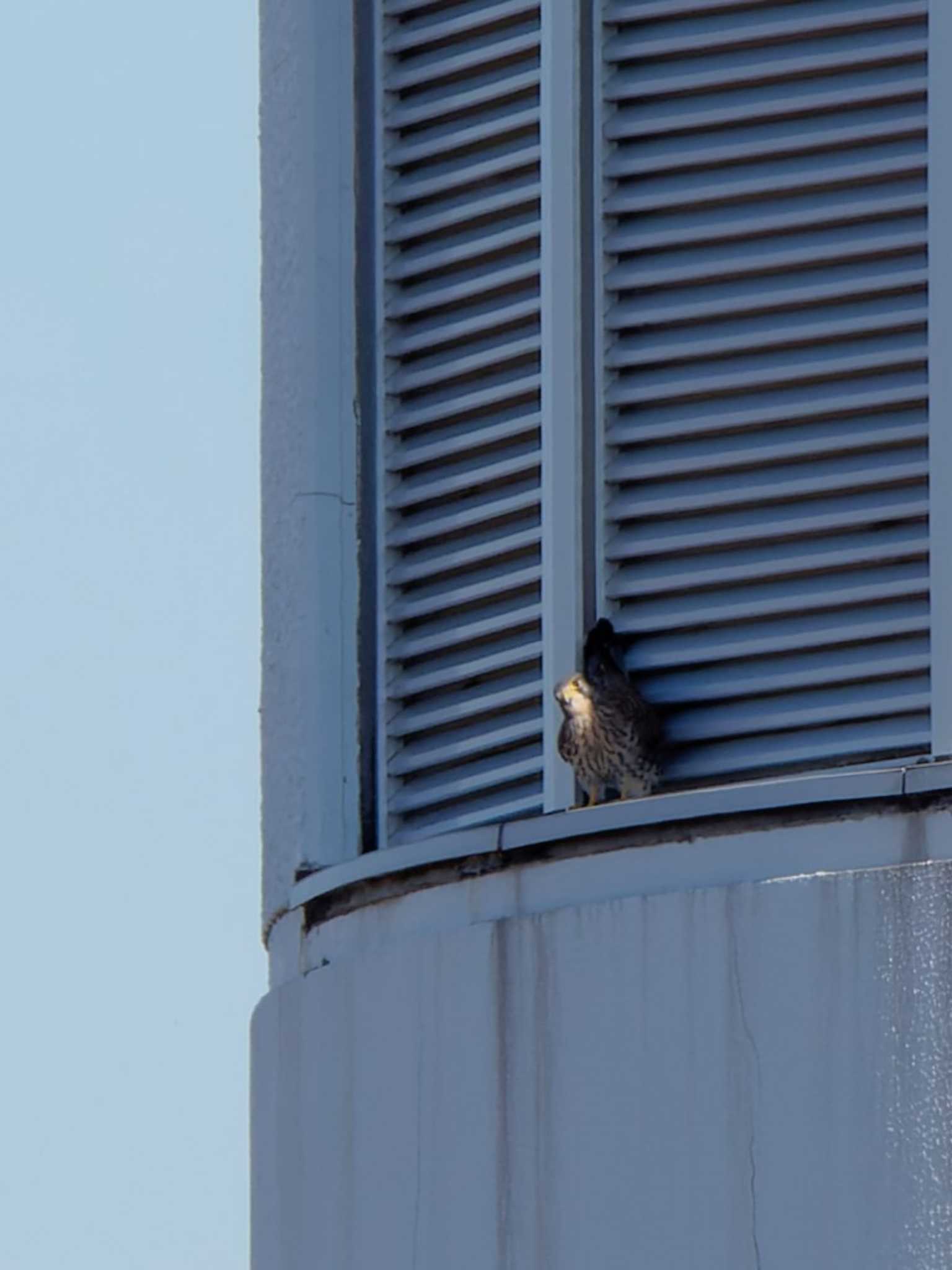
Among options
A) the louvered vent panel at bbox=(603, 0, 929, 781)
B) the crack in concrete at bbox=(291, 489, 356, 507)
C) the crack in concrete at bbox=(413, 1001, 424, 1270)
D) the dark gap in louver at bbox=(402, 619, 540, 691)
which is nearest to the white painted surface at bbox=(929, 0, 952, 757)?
the louvered vent panel at bbox=(603, 0, 929, 781)

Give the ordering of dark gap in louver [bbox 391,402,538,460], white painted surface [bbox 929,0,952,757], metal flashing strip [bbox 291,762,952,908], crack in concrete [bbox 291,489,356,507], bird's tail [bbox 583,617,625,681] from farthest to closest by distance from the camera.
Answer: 1. crack in concrete [bbox 291,489,356,507]
2. dark gap in louver [bbox 391,402,538,460]
3. bird's tail [bbox 583,617,625,681]
4. white painted surface [bbox 929,0,952,757]
5. metal flashing strip [bbox 291,762,952,908]

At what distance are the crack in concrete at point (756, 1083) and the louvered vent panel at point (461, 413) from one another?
91cm

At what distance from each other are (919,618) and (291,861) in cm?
143

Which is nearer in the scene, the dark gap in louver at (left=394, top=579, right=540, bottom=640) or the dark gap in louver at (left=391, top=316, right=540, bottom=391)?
the dark gap in louver at (left=394, top=579, right=540, bottom=640)

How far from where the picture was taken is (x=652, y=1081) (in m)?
6.27

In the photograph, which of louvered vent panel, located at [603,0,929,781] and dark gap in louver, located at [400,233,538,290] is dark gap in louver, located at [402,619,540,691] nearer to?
louvered vent panel, located at [603,0,929,781]

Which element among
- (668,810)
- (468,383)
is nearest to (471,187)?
(468,383)

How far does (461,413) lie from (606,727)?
0.97 m

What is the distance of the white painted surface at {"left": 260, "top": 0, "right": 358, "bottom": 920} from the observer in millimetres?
7430

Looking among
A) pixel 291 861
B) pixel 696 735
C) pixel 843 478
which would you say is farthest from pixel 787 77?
pixel 291 861

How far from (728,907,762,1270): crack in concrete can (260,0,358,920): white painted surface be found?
1.34m

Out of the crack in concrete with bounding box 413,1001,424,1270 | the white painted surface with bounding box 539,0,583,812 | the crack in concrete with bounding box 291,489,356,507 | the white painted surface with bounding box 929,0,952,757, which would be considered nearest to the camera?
the white painted surface with bounding box 929,0,952,757

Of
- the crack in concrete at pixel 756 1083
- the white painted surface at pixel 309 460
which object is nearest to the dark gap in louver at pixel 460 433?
the white painted surface at pixel 309 460

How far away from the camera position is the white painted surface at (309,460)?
743cm
